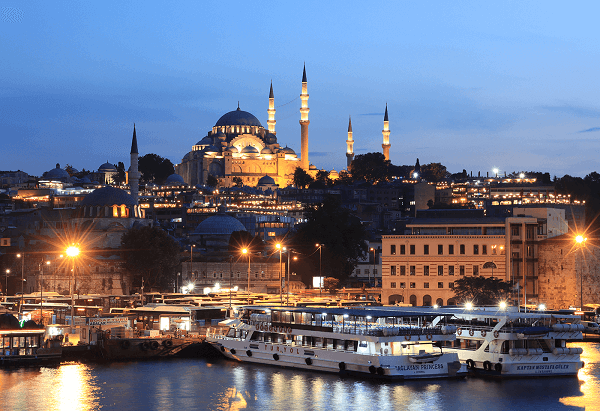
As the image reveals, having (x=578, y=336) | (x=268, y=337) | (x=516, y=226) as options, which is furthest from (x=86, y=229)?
(x=578, y=336)

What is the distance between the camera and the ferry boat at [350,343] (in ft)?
120

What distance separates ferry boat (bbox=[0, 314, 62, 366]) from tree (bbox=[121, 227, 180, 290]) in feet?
105

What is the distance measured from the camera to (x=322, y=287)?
68250mm

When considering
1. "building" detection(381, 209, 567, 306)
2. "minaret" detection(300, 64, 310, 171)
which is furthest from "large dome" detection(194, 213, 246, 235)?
"minaret" detection(300, 64, 310, 171)

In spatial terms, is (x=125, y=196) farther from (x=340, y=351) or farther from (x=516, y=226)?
(x=340, y=351)

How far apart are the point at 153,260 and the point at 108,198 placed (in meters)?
25.2

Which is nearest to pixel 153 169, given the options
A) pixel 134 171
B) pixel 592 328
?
pixel 134 171

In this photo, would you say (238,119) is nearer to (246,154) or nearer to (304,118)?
(246,154)

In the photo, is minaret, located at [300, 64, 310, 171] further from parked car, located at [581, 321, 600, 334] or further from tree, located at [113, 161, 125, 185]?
parked car, located at [581, 321, 600, 334]

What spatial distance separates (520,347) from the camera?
3806cm

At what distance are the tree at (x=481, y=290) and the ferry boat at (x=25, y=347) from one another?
26346 millimetres

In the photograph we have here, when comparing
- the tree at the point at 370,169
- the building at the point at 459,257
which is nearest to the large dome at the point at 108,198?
the building at the point at 459,257

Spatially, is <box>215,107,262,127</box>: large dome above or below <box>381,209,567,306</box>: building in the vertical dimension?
above

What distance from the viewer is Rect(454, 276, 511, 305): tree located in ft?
189
